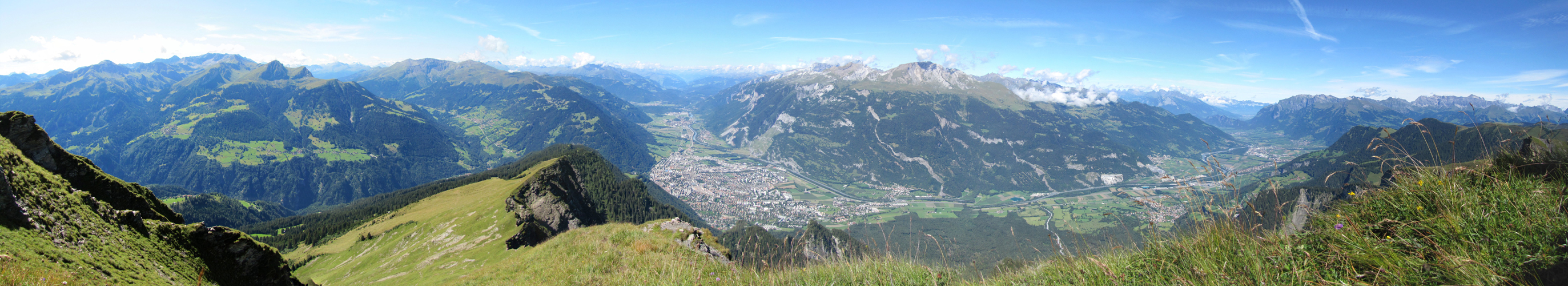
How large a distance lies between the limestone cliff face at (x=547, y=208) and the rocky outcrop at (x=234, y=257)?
2138cm

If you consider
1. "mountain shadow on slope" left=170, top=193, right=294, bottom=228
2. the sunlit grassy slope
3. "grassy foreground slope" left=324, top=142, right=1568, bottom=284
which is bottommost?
"mountain shadow on slope" left=170, top=193, right=294, bottom=228

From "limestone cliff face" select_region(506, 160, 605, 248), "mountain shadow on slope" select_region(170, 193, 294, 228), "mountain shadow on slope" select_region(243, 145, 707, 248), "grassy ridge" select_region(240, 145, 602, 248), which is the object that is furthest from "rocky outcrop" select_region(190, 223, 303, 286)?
"mountain shadow on slope" select_region(170, 193, 294, 228)

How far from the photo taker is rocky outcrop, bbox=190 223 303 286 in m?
9.26

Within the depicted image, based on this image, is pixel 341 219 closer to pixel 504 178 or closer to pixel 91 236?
pixel 504 178

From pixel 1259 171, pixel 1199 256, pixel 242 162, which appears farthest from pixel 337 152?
pixel 1259 171

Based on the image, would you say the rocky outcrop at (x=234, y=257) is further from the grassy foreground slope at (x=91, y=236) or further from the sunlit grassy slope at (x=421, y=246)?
the sunlit grassy slope at (x=421, y=246)

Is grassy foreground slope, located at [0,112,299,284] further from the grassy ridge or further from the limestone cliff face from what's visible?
the grassy ridge

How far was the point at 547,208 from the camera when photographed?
135 ft

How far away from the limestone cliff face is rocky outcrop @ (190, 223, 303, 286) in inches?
842

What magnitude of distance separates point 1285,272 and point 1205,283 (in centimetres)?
56

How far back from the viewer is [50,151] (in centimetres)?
1102

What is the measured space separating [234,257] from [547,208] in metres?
32.8

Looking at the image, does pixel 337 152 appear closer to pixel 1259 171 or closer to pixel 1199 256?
pixel 1199 256

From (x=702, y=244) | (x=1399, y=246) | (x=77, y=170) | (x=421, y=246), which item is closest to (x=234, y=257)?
(x=77, y=170)
